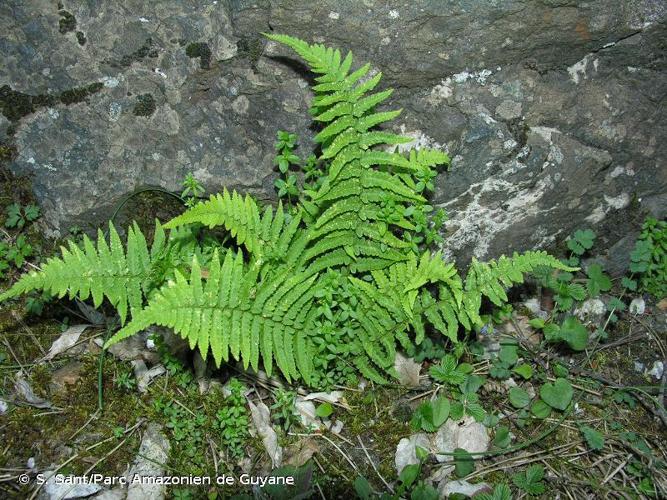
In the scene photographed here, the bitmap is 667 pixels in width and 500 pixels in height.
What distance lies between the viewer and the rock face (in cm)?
390

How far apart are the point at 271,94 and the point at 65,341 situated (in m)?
2.27

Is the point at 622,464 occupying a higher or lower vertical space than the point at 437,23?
lower

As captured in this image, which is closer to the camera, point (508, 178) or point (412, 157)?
point (412, 157)

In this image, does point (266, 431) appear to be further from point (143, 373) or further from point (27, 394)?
point (27, 394)

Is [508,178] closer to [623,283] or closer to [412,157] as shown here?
[412,157]

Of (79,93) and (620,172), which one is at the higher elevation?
(79,93)

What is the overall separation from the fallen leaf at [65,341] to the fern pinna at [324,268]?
0.65 metres

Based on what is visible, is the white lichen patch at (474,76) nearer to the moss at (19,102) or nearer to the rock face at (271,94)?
the rock face at (271,94)

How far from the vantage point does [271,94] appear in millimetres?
4020

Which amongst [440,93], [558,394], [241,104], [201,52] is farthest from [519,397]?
[201,52]

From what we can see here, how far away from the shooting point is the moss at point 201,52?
3982 millimetres

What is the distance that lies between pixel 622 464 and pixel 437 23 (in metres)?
3.06

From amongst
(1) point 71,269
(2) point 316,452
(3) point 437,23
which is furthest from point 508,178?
(1) point 71,269

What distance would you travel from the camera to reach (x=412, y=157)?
3670 millimetres
